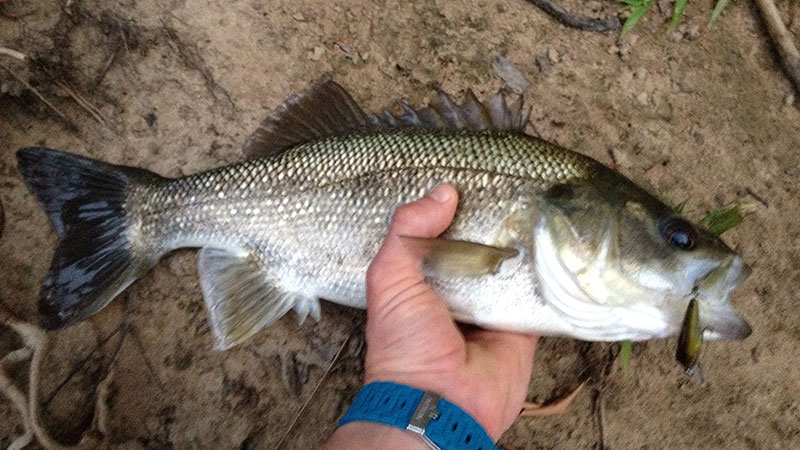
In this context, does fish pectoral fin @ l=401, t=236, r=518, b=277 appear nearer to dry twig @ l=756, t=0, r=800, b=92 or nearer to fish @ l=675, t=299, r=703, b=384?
fish @ l=675, t=299, r=703, b=384

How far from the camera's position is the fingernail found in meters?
2.01

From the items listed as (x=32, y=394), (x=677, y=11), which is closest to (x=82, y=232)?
(x=32, y=394)

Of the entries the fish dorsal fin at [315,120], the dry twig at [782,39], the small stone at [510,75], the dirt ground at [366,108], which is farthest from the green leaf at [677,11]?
the fish dorsal fin at [315,120]

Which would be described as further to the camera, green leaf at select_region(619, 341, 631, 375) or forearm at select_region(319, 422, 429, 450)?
green leaf at select_region(619, 341, 631, 375)

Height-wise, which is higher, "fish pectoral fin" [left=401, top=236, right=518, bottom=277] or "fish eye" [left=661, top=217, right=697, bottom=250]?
"fish eye" [left=661, top=217, right=697, bottom=250]

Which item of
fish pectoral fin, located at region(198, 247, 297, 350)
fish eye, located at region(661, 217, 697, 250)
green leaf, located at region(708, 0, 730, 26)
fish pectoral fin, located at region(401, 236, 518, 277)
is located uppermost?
green leaf, located at region(708, 0, 730, 26)

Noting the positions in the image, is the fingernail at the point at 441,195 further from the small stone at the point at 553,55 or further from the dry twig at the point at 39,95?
the dry twig at the point at 39,95

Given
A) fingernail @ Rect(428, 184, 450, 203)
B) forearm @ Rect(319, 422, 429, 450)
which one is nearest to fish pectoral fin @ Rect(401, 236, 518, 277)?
fingernail @ Rect(428, 184, 450, 203)

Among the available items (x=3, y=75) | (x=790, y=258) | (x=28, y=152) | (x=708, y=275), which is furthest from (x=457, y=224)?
(x=3, y=75)

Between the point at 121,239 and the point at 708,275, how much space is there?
233 centimetres

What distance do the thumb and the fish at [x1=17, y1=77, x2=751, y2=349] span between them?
0.19 feet

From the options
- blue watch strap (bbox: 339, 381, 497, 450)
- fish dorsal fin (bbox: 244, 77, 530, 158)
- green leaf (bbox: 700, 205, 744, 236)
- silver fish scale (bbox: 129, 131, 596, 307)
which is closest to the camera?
blue watch strap (bbox: 339, 381, 497, 450)

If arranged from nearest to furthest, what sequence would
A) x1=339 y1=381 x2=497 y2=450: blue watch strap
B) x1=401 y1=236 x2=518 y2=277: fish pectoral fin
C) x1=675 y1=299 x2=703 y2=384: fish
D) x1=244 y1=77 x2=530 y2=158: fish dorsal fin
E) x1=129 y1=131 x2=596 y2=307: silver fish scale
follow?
x1=339 y1=381 x2=497 y2=450: blue watch strap, x1=675 y1=299 x2=703 y2=384: fish, x1=401 y1=236 x2=518 y2=277: fish pectoral fin, x1=129 y1=131 x2=596 y2=307: silver fish scale, x1=244 y1=77 x2=530 y2=158: fish dorsal fin

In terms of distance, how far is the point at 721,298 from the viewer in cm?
191
